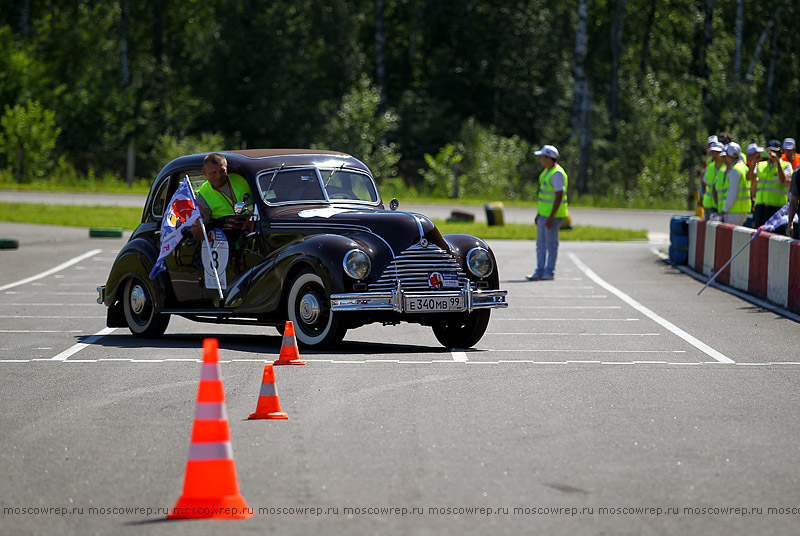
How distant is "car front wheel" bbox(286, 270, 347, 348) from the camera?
40.1 feet

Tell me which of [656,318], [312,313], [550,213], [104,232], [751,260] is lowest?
[104,232]


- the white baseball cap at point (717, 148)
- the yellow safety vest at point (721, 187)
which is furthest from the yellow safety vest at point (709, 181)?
the white baseball cap at point (717, 148)

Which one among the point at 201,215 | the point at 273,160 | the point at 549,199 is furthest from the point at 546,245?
the point at 201,215

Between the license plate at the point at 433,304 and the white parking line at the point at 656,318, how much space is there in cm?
230

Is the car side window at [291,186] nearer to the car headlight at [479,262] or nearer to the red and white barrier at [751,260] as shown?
the car headlight at [479,262]

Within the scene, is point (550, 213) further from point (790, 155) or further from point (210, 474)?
point (210, 474)

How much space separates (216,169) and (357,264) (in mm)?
2194

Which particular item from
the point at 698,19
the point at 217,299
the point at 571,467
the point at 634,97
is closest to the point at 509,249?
the point at 217,299

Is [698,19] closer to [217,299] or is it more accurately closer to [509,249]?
[509,249]

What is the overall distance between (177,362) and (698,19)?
5408 cm

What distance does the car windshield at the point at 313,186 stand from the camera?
13.5 meters

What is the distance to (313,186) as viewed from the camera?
13.7m

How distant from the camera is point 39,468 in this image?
7082 mm

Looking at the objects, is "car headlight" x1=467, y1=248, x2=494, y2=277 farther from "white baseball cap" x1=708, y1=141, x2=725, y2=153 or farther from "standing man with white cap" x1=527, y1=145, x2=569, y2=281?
A: "white baseball cap" x1=708, y1=141, x2=725, y2=153
